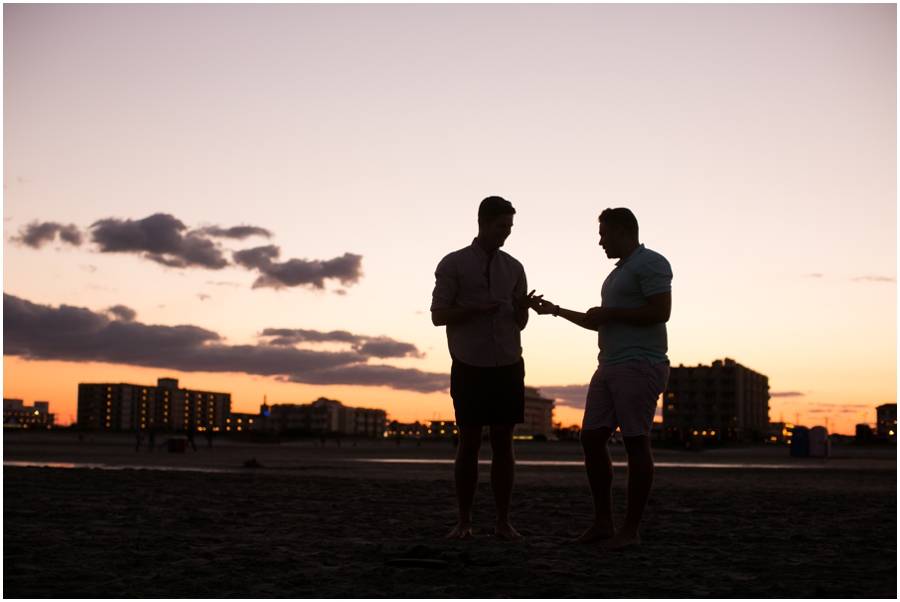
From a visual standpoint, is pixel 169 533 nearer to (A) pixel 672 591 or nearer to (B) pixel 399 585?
(B) pixel 399 585

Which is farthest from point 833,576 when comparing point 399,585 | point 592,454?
point 399,585

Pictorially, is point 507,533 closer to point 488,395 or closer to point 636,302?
point 488,395

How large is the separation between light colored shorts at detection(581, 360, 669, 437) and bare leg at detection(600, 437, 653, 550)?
72mm

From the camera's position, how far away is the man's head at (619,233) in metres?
4.21

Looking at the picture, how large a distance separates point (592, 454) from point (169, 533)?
2410 mm

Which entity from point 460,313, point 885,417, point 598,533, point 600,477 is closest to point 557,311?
point 460,313

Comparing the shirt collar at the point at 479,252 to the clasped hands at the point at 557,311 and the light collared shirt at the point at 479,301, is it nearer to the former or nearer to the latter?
the light collared shirt at the point at 479,301

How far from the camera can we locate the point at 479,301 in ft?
14.4

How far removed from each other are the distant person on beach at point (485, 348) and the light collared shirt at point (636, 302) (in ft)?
1.61

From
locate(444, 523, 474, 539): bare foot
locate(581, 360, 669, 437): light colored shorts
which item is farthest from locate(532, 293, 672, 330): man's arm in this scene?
locate(444, 523, 474, 539): bare foot

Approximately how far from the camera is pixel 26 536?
159 inches

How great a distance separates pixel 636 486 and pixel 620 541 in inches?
Answer: 11.8

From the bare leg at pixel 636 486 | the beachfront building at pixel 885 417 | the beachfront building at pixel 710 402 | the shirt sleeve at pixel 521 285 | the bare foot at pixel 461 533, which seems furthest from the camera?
the beachfront building at pixel 885 417

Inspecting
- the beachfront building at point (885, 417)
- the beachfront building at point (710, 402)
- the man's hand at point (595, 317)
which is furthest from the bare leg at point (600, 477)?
the beachfront building at point (885, 417)
